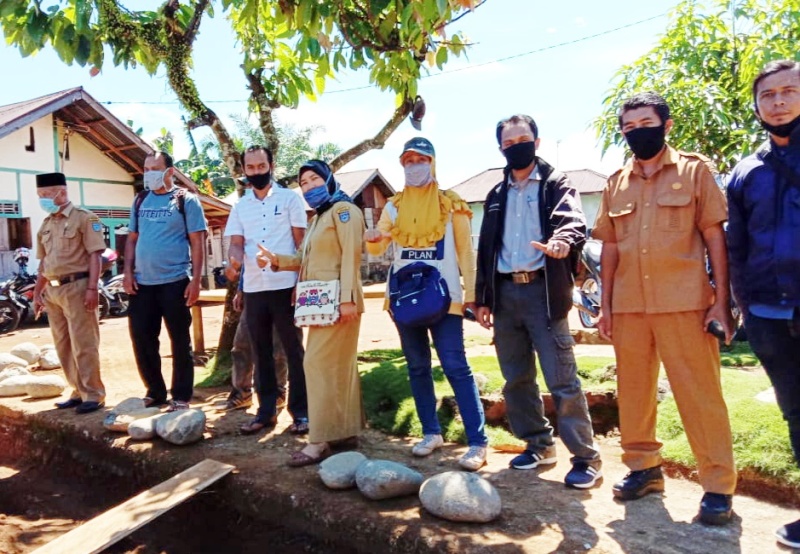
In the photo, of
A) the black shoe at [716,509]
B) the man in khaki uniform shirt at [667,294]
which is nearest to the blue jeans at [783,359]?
the man in khaki uniform shirt at [667,294]

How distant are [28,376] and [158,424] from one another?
244cm

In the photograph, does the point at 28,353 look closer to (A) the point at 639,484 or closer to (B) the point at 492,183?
(A) the point at 639,484

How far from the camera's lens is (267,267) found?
430 cm

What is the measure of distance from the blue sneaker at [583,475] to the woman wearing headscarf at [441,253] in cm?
51

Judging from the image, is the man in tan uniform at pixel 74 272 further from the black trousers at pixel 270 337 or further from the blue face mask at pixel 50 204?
the black trousers at pixel 270 337

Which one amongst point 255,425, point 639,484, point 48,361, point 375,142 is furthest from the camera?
point 48,361

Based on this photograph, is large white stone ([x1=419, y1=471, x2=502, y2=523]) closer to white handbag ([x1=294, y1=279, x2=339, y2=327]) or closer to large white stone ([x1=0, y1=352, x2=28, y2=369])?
white handbag ([x1=294, y1=279, x2=339, y2=327])

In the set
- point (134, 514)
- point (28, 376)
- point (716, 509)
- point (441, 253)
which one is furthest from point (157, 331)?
point (716, 509)

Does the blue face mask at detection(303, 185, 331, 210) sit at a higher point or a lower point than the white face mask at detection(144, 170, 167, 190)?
lower

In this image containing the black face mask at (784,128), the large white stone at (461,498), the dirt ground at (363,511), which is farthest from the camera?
the large white stone at (461,498)

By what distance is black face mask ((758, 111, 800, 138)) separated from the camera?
2.51 m

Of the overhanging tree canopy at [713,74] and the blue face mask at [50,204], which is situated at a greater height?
→ the overhanging tree canopy at [713,74]

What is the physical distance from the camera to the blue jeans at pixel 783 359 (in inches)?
100

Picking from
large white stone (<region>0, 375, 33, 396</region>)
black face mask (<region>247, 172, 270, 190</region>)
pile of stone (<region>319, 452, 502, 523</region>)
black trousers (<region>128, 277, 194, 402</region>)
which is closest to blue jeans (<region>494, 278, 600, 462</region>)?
pile of stone (<region>319, 452, 502, 523</region>)
